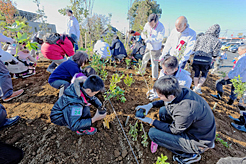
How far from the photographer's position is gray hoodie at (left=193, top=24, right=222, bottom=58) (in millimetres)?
→ 2555

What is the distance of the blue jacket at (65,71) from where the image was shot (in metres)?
1.97

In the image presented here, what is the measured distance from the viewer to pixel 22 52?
2781 millimetres

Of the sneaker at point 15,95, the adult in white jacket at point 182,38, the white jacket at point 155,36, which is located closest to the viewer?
the sneaker at point 15,95

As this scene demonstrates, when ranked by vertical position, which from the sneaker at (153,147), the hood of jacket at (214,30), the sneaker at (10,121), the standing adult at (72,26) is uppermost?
the standing adult at (72,26)

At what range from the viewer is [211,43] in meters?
2.58

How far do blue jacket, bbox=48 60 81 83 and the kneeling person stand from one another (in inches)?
59.2

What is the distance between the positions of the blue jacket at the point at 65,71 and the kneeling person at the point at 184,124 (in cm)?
150

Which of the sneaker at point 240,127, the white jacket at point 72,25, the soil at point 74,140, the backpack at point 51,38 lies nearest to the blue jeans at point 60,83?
the soil at point 74,140

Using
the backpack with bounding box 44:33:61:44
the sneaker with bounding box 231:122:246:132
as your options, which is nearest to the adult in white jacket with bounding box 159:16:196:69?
the sneaker with bounding box 231:122:246:132

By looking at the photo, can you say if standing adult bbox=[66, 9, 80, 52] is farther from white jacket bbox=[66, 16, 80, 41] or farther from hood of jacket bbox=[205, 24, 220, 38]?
hood of jacket bbox=[205, 24, 220, 38]

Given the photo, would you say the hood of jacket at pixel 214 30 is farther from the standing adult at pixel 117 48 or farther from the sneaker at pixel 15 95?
the sneaker at pixel 15 95

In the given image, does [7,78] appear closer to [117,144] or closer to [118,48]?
[117,144]

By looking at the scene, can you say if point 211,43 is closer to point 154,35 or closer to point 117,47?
point 154,35

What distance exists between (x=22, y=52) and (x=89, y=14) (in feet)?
9.31
